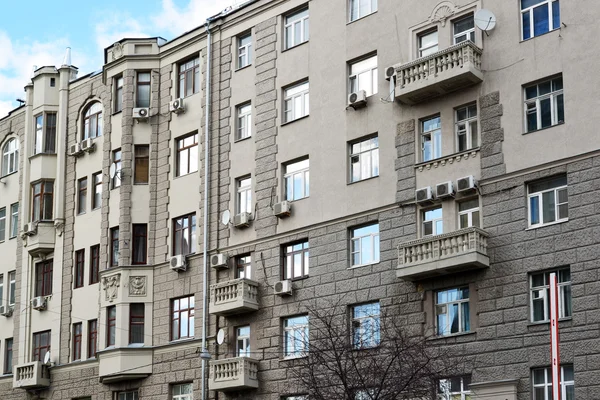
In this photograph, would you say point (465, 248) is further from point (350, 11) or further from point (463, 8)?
point (350, 11)

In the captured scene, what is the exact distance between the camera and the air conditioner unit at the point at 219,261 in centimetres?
3916

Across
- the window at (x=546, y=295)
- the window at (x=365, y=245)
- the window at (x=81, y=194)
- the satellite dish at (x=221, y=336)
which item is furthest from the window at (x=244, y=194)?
the window at (x=546, y=295)

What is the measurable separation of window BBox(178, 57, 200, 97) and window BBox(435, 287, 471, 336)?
14.1m

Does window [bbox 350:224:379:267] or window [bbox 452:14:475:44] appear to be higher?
window [bbox 452:14:475:44]

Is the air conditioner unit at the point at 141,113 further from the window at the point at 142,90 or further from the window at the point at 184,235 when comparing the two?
the window at the point at 184,235

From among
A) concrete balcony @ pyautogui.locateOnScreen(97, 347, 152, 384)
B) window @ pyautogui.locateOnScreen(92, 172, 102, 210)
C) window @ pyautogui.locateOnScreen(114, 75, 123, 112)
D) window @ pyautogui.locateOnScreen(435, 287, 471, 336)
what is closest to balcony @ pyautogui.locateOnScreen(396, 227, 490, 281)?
window @ pyautogui.locateOnScreen(435, 287, 471, 336)

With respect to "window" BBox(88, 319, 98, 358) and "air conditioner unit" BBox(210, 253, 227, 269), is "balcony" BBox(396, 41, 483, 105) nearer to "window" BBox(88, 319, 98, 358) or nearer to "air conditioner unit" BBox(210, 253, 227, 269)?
"air conditioner unit" BBox(210, 253, 227, 269)

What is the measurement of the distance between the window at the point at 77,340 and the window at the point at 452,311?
54.3ft

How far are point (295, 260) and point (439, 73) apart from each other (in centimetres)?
813

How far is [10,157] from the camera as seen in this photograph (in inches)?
1998

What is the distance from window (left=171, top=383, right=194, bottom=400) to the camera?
39394mm

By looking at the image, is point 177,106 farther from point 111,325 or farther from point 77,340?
point 77,340

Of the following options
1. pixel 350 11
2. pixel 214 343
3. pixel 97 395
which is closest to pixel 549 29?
pixel 350 11

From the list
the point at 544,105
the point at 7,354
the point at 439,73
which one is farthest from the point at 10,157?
the point at 544,105
